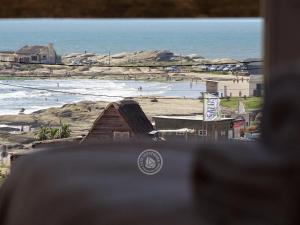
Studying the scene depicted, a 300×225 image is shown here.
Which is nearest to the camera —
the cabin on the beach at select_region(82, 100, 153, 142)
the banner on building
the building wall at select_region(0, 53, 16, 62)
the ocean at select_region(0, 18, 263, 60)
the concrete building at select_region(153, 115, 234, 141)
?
the cabin on the beach at select_region(82, 100, 153, 142)

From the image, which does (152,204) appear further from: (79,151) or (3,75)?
(3,75)

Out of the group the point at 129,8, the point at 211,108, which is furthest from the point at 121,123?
the point at 129,8

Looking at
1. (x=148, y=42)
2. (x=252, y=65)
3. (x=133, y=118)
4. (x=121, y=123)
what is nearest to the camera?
(x=121, y=123)

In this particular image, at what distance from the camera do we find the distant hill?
1758 mm

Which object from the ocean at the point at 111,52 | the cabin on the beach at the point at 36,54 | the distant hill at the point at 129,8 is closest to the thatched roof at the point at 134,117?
the ocean at the point at 111,52

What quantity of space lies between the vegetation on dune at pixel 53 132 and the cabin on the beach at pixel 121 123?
1.06 feet

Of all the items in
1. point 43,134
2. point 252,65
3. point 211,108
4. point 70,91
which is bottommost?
point 43,134

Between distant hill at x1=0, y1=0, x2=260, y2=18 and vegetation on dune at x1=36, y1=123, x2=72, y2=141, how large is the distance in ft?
6.44

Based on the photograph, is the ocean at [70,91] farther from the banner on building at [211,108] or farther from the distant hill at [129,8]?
the distant hill at [129,8]

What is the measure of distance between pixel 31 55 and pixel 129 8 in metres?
2.56

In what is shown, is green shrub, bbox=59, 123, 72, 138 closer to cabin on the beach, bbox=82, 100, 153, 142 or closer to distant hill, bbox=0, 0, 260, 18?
cabin on the beach, bbox=82, 100, 153, 142

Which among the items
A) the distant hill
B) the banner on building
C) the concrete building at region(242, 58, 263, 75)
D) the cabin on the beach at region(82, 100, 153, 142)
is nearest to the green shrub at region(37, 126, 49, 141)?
the cabin on the beach at region(82, 100, 153, 142)

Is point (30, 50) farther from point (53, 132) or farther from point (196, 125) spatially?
point (196, 125)

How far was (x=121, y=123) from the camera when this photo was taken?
10.6 feet
